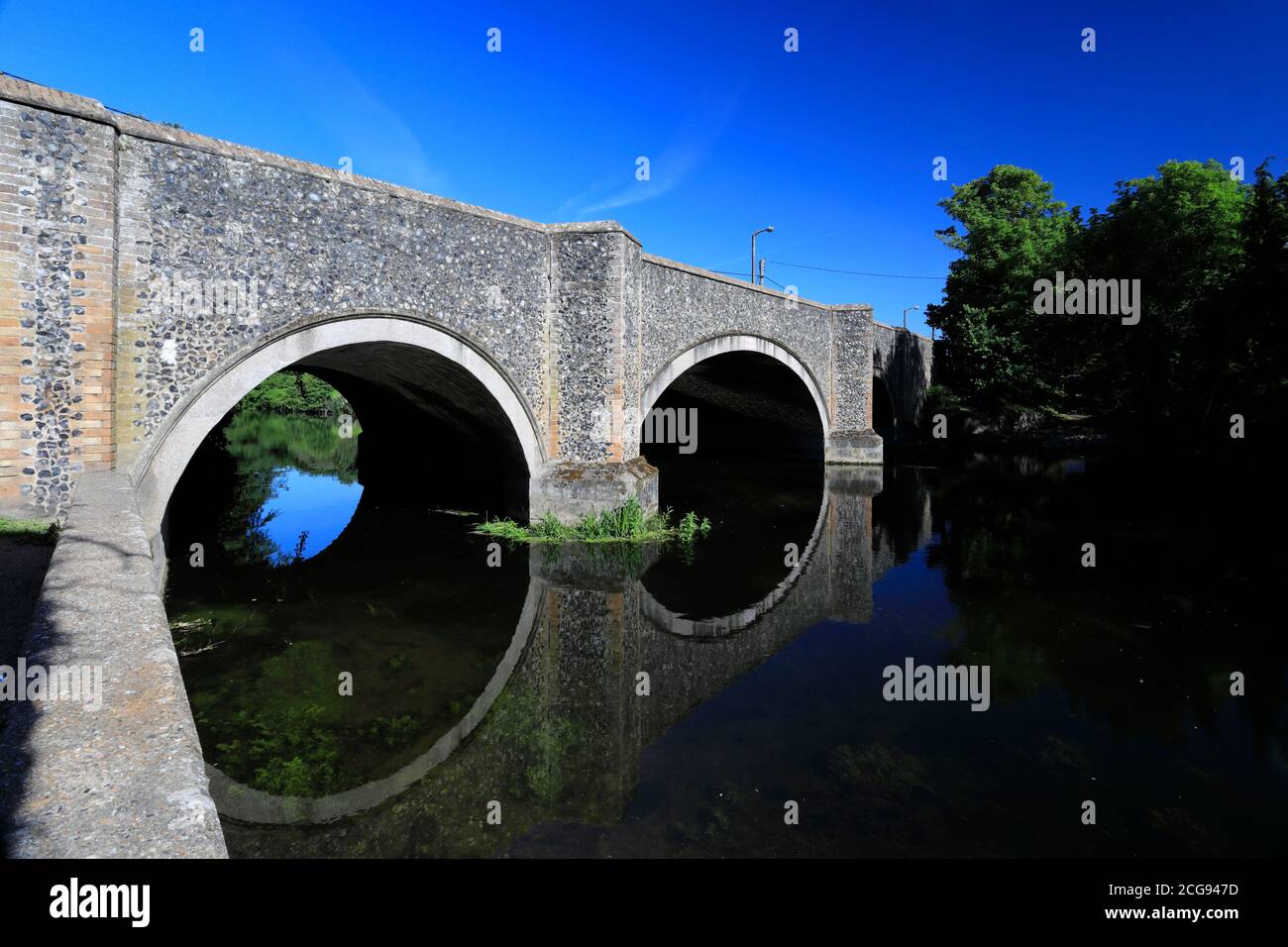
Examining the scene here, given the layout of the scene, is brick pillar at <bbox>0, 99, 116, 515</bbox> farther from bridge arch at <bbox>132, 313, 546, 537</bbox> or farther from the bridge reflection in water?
the bridge reflection in water

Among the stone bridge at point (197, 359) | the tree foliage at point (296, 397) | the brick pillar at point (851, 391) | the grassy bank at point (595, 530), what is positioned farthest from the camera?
the tree foliage at point (296, 397)

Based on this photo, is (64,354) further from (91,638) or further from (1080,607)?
(1080,607)

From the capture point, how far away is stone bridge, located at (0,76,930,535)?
240 inches

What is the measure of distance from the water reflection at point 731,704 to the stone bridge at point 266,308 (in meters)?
2.00

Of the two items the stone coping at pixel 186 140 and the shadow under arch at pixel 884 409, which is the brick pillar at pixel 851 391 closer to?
the shadow under arch at pixel 884 409

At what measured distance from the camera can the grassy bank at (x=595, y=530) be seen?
36.4 feet

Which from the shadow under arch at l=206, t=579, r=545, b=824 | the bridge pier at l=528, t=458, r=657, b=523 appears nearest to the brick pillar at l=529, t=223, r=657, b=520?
the bridge pier at l=528, t=458, r=657, b=523

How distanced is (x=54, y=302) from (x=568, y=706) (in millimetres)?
5749

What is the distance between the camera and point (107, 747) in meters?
2.31

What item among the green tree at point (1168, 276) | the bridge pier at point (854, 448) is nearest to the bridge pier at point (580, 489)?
the bridge pier at point (854, 448)

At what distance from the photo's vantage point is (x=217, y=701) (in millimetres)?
5250

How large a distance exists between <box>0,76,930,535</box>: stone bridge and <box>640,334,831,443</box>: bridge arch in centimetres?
22

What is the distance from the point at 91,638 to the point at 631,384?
9453 mm
